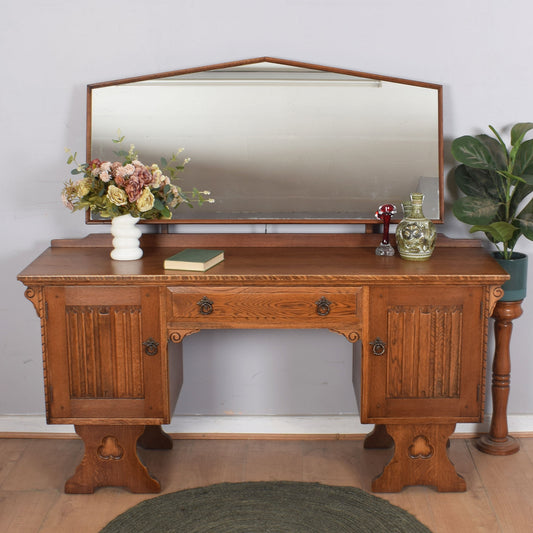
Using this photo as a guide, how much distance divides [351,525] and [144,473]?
0.87m

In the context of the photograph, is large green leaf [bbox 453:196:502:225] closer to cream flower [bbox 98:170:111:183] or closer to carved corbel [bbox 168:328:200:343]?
carved corbel [bbox 168:328:200:343]

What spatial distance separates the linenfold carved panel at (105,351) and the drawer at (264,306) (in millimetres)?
183

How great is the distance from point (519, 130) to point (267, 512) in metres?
1.86

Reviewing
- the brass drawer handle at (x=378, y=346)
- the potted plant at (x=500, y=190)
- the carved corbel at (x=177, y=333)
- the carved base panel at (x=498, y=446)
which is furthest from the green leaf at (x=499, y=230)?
the carved corbel at (x=177, y=333)

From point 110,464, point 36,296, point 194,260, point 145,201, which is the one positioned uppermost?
point 145,201

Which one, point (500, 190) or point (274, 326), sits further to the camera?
point (500, 190)

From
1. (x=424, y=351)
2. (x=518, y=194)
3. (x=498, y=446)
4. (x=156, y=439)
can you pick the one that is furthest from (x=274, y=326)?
(x=498, y=446)

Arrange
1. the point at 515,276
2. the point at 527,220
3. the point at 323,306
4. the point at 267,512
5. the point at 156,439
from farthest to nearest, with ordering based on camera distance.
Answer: the point at 156,439 → the point at 515,276 → the point at 527,220 → the point at 267,512 → the point at 323,306

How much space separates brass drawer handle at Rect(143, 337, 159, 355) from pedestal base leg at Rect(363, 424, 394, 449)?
45.1 inches

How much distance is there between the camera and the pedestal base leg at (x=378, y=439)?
11.2ft

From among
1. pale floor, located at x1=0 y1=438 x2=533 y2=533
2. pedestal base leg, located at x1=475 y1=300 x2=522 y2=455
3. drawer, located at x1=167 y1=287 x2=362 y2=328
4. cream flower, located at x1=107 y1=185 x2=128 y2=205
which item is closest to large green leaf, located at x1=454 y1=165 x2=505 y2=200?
pedestal base leg, located at x1=475 y1=300 x2=522 y2=455

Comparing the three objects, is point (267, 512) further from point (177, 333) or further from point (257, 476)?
point (177, 333)

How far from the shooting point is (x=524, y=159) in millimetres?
3062

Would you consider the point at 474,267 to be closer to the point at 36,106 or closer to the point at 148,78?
the point at 148,78
